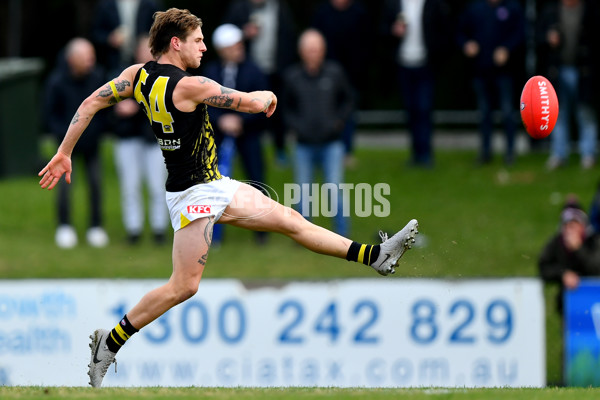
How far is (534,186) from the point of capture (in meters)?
15.9

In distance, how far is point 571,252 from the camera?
11.8 metres

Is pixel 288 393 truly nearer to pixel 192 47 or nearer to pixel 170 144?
pixel 170 144

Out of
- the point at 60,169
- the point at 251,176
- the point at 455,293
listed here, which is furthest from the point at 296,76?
the point at 60,169

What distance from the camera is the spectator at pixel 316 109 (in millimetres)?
13469

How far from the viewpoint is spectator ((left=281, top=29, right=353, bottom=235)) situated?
13.5m

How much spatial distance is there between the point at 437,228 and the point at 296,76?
2.86 m

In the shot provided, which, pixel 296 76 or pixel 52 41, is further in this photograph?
pixel 52 41

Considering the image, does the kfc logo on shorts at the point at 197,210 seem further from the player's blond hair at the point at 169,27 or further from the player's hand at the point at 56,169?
the player's blond hair at the point at 169,27

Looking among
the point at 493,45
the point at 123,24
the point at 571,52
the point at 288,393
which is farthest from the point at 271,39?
the point at 288,393

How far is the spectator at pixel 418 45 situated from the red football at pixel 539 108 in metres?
7.41

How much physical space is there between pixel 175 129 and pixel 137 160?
22.8 feet

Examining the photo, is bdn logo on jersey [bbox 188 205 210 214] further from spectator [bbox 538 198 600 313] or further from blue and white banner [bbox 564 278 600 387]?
spectator [bbox 538 198 600 313]

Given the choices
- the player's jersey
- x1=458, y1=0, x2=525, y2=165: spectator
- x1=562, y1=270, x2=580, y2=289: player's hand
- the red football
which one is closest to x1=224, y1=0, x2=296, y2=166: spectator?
x1=458, y1=0, x2=525, y2=165: spectator

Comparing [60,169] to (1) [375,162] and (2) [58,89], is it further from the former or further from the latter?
(1) [375,162]
